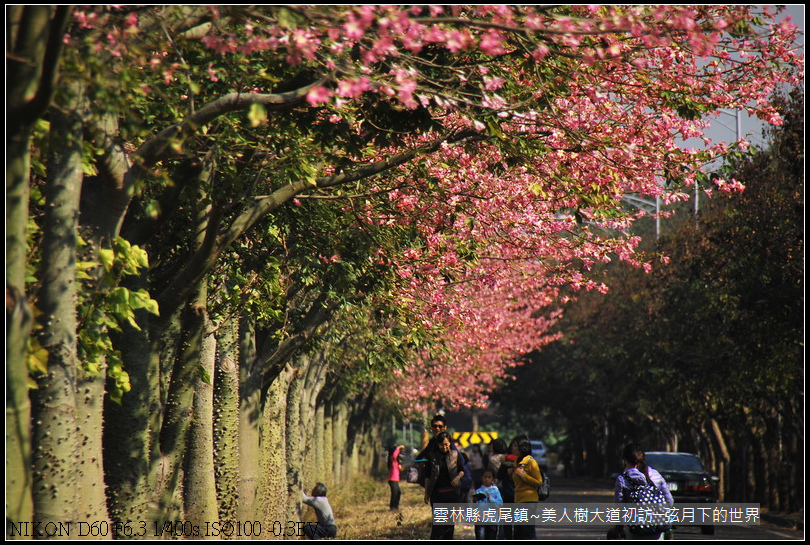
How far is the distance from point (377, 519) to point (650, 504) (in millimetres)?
13135

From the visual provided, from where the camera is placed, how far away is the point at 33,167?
8.23 m

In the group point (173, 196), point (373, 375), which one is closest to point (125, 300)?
point (173, 196)

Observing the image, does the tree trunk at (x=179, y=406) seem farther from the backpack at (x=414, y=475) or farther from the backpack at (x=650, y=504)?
the backpack at (x=650, y=504)

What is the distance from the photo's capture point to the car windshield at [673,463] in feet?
72.4

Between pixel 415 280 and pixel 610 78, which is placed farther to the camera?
pixel 415 280

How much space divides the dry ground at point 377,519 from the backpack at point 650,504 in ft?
25.0

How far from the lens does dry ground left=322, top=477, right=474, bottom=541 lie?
1928cm

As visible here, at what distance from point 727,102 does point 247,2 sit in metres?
5.98

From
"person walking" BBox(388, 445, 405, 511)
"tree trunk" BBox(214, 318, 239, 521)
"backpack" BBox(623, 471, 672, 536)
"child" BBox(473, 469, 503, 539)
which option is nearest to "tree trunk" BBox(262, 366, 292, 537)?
"tree trunk" BBox(214, 318, 239, 521)

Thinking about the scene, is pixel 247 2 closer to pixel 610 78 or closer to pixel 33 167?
pixel 33 167

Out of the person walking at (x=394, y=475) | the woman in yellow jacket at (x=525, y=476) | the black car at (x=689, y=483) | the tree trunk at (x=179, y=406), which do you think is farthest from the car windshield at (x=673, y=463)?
the tree trunk at (x=179, y=406)

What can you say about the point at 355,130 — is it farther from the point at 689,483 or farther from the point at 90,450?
the point at 689,483

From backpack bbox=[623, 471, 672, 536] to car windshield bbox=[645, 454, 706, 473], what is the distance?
11585 millimetres

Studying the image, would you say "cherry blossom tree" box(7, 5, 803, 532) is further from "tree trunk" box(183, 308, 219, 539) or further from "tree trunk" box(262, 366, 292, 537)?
"tree trunk" box(262, 366, 292, 537)
